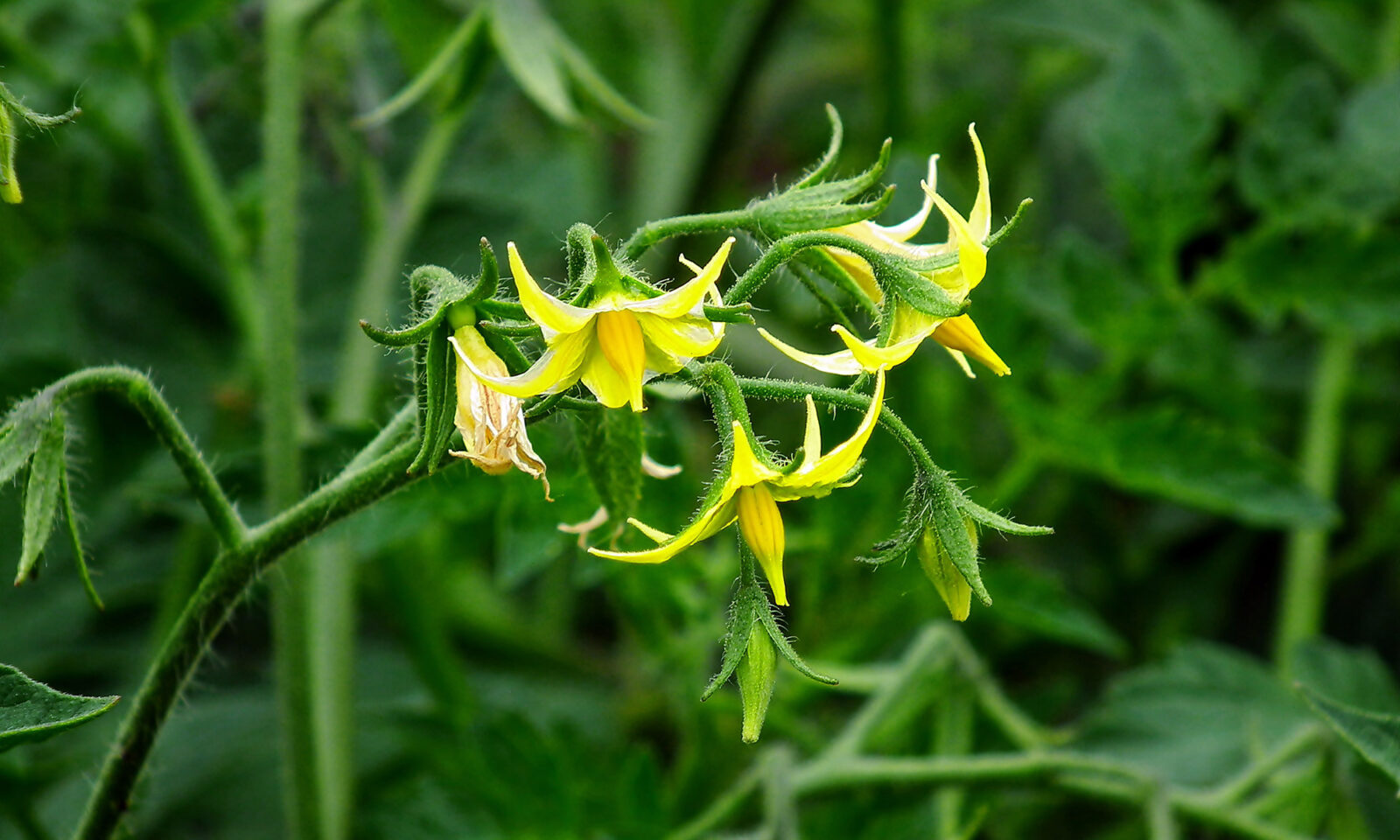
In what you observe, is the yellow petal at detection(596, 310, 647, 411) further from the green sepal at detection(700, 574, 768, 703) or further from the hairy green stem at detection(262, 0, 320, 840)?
the hairy green stem at detection(262, 0, 320, 840)

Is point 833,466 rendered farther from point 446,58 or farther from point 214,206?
point 214,206

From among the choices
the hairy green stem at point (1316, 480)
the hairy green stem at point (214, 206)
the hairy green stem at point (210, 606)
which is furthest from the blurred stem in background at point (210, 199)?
the hairy green stem at point (1316, 480)

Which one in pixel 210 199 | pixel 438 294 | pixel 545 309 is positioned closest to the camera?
pixel 545 309

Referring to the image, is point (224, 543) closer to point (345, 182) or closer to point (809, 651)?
point (809, 651)

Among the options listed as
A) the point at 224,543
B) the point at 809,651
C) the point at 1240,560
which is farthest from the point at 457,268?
the point at 1240,560

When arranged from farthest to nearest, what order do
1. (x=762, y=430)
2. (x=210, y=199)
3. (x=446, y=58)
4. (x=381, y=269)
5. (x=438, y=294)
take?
1. (x=762, y=430)
2. (x=381, y=269)
3. (x=210, y=199)
4. (x=446, y=58)
5. (x=438, y=294)

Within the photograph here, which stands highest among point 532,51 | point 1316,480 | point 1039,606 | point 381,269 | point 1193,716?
point 532,51

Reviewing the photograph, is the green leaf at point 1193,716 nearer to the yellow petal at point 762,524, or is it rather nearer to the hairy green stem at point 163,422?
the yellow petal at point 762,524

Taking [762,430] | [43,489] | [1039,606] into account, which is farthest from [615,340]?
[762,430]
